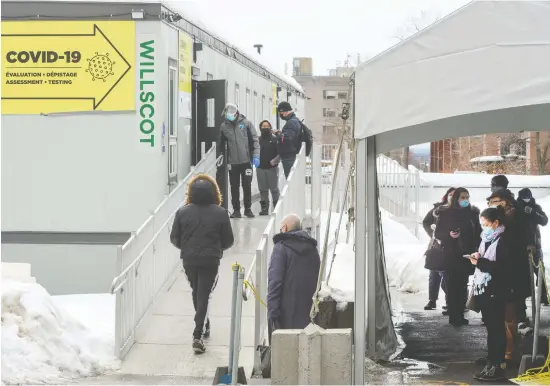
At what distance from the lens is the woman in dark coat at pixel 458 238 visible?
11031 mm

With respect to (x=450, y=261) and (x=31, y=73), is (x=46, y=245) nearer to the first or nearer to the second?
(x=31, y=73)

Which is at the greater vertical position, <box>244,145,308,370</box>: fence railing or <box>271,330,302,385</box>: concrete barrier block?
<box>244,145,308,370</box>: fence railing

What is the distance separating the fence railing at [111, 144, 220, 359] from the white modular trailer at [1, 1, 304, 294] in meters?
1.02

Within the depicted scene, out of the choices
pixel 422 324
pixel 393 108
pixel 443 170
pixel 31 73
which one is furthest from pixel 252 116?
pixel 443 170

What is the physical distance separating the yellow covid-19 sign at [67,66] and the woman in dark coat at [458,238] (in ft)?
16.0

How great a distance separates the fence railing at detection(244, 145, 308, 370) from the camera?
349 inches

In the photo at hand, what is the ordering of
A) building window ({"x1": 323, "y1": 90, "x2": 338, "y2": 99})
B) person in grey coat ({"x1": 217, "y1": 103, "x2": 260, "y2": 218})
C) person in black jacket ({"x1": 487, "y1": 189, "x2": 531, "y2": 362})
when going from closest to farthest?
person in black jacket ({"x1": 487, "y1": 189, "x2": 531, "y2": 362}) → person in grey coat ({"x1": 217, "y1": 103, "x2": 260, "y2": 218}) → building window ({"x1": 323, "y1": 90, "x2": 338, "y2": 99})

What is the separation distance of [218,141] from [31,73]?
3124 millimetres

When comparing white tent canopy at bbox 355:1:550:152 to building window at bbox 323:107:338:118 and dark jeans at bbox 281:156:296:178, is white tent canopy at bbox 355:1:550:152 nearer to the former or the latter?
dark jeans at bbox 281:156:296:178

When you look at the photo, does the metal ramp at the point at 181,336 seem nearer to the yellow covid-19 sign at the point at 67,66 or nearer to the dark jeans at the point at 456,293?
the dark jeans at the point at 456,293

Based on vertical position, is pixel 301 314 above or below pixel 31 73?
below

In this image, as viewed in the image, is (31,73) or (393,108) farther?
(31,73)

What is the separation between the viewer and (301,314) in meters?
8.10

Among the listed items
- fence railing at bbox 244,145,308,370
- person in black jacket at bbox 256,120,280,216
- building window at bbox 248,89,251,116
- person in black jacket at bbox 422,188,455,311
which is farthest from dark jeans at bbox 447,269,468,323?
building window at bbox 248,89,251,116
